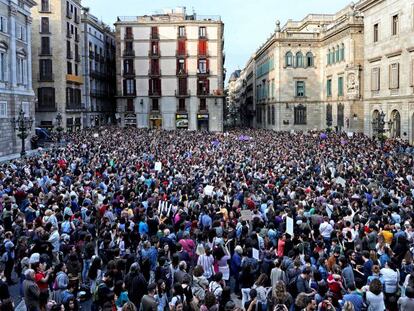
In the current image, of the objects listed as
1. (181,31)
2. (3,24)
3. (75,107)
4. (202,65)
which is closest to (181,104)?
(202,65)

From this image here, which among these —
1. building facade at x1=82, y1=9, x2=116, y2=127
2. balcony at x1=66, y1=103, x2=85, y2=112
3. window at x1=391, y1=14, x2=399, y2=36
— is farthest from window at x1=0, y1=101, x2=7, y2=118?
window at x1=391, y1=14, x2=399, y2=36

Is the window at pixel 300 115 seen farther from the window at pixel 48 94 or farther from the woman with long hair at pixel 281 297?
the woman with long hair at pixel 281 297

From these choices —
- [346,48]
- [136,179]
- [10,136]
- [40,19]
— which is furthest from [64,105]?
[136,179]

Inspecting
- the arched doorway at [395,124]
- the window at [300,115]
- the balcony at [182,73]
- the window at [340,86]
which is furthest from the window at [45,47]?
the arched doorway at [395,124]

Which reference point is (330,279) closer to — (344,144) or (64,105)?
(344,144)

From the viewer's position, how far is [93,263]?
1103 centimetres

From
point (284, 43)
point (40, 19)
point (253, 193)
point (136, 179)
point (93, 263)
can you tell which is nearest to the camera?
point (93, 263)

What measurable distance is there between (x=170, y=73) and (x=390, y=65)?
35.2 metres

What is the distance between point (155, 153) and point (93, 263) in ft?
73.7

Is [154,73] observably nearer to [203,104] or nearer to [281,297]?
[203,104]

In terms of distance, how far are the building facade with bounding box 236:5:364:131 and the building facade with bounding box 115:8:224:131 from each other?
767 centimetres

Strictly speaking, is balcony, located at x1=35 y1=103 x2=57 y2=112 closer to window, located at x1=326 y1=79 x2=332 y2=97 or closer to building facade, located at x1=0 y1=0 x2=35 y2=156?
building facade, located at x1=0 y1=0 x2=35 y2=156

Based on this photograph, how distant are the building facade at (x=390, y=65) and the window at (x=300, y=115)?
1525 cm

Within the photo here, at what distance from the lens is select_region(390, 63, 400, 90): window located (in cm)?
4131
